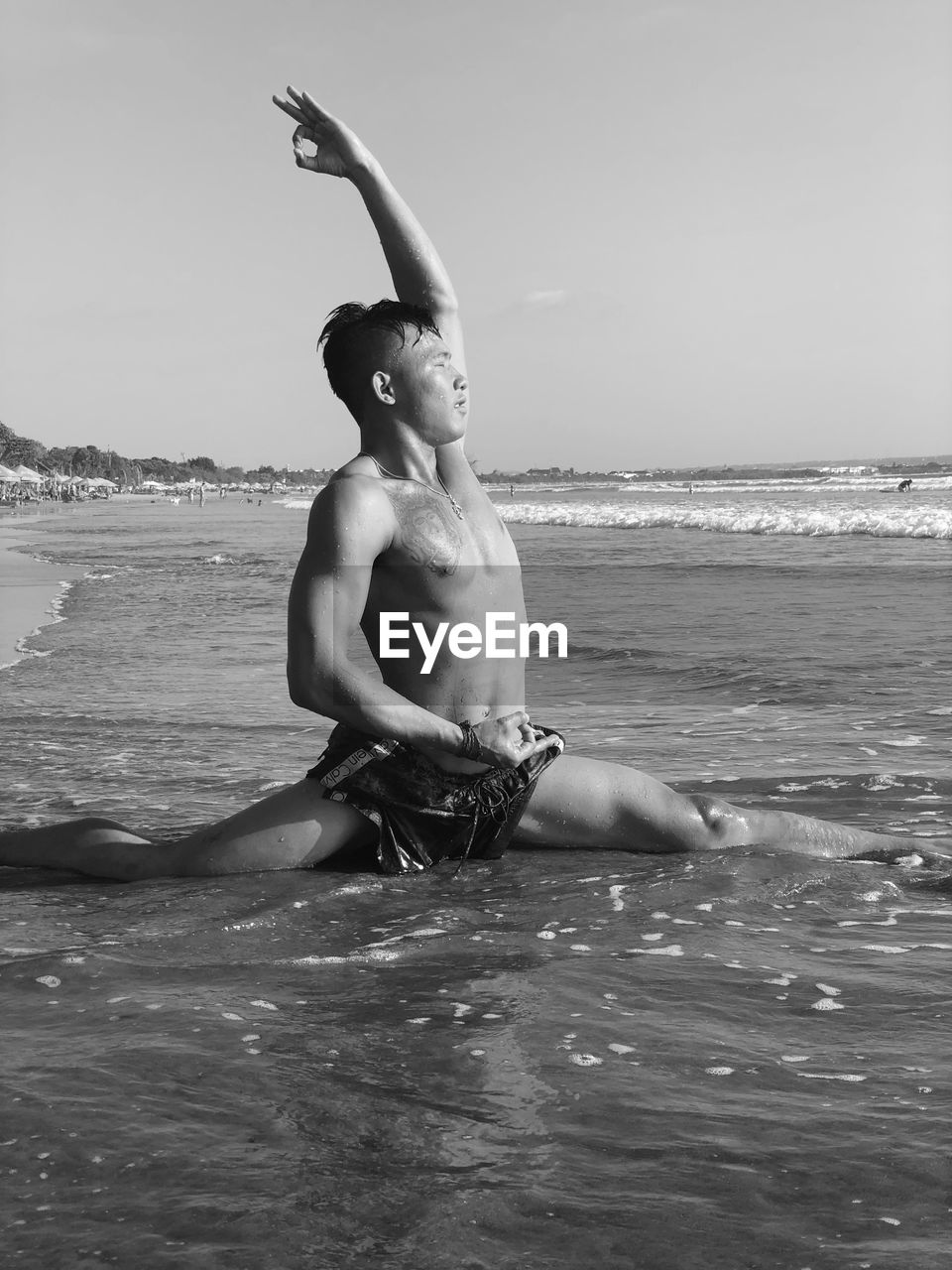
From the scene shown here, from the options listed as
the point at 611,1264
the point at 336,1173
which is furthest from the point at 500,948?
the point at 611,1264

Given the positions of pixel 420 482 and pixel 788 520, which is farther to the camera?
pixel 788 520

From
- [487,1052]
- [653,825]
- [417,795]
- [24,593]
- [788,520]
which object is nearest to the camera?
[487,1052]

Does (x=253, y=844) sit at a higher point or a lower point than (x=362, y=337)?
lower

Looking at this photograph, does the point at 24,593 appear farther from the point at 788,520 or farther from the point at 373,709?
the point at 788,520

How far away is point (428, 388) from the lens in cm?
376

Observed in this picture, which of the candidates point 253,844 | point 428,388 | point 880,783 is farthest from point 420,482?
point 880,783

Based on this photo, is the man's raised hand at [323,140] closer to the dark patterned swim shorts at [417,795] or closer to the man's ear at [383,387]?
the man's ear at [383,387]

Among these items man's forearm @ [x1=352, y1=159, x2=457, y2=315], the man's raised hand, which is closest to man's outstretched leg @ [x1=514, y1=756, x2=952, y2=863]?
man's forearm @ [x1=352, y1=159, x2=457, y2=315]

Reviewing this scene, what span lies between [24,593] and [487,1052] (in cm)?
Result: 1568

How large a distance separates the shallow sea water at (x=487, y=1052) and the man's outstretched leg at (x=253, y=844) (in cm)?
9

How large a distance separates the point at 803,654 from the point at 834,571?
8719 millimetres

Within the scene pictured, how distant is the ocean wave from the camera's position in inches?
1038

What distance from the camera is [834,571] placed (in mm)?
17797

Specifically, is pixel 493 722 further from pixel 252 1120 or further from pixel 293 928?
pixel 252 1120
